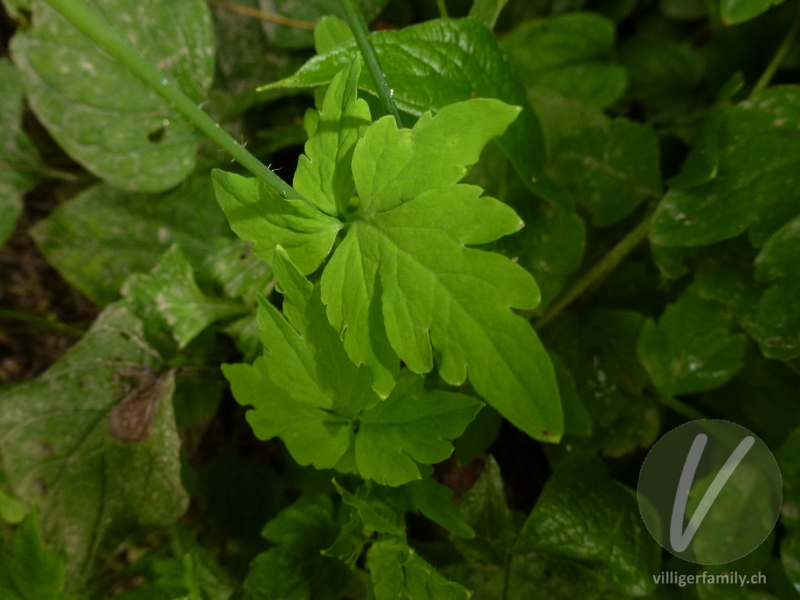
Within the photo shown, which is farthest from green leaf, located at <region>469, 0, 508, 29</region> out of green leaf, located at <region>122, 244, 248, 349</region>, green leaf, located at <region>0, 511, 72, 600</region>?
green leaf, located at <region>0, 511, 72, 600</region>

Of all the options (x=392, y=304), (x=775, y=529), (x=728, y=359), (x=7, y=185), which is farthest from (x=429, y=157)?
(x=7, y=185)

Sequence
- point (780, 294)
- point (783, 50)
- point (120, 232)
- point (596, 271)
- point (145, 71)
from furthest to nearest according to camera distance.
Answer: point (120, 232) < point (783, 50) < point (596, 271) < point (780, 294) < point (145, 71)

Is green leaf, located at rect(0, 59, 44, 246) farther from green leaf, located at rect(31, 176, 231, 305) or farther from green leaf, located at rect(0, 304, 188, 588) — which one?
green leaf, located at rect(0, 304, 188, 588)

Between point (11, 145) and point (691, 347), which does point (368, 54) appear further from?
point (11, 145)

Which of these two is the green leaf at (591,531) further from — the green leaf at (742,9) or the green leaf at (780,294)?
the green leaf at (742,9)

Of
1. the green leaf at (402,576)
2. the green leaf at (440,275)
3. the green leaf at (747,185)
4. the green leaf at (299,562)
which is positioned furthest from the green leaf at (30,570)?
the green leaf at (747,185)

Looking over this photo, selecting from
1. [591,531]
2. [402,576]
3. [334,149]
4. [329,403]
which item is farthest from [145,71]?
[591,531]

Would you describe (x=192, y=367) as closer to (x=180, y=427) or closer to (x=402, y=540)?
(x=180, y=427)
